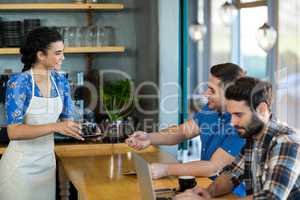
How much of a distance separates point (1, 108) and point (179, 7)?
1.61 meters

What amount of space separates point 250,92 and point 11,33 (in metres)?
2.73

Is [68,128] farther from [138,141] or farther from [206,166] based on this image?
[206,166]

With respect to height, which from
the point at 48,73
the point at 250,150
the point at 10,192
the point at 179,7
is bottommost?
the point at 10,192

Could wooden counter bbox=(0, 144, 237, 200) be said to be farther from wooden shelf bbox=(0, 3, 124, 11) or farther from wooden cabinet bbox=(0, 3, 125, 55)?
wooden shelf bbox=(0, 3, 124, 11)

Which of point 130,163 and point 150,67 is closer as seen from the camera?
point 130,163

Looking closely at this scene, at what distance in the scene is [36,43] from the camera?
10.6ft

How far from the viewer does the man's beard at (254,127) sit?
2.00 meters

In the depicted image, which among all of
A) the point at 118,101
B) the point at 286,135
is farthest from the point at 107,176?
the point at 118,101

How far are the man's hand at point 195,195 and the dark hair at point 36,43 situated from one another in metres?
1.37

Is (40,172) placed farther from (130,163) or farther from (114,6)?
(114,6)

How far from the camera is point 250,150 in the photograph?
7.39ft

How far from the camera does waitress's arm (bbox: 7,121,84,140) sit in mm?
2953

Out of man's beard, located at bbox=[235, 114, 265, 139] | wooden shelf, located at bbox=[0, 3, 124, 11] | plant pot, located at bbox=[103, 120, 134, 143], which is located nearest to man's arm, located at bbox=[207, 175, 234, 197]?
man's beard, located at bbox=[235, 114, 265, 139]

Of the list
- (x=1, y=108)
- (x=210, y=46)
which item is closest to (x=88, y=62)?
(x=1, y=108)
